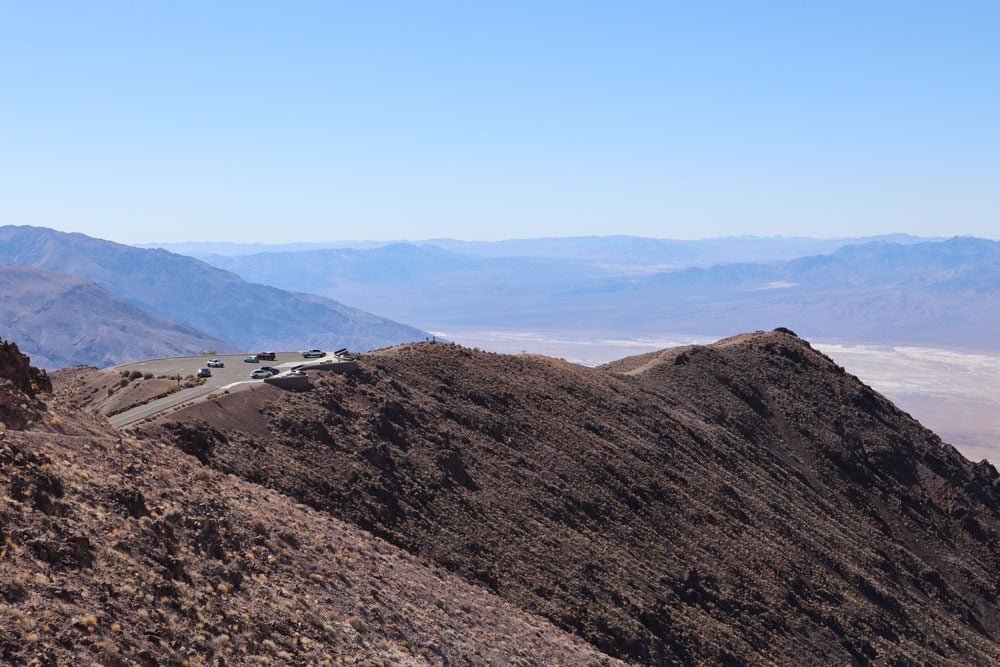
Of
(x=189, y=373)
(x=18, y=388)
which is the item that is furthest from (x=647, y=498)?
(x=18, y=388)

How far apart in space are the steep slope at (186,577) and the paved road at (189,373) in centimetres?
610

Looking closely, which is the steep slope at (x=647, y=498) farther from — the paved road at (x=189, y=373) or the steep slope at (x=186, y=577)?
the steep slope at (x=186, y=577)

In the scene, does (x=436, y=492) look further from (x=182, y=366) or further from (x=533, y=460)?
(x=182, y=366)

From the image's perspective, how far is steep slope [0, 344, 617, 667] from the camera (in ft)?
52.7

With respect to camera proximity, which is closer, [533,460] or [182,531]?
[182,531]

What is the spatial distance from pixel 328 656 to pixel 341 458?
613 inches

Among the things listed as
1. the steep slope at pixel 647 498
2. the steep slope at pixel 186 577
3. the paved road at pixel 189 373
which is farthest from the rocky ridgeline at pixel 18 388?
the paved road at pixel 189 373

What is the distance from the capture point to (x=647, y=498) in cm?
4131

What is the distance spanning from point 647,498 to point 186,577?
84.4 feet

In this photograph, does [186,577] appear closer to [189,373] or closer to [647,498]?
[647,498]

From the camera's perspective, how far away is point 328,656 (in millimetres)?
18828

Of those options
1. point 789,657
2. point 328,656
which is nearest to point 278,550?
point 328,656

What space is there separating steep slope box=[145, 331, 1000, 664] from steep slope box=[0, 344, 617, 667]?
137 inches

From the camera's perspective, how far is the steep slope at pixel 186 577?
1608 cm
